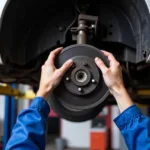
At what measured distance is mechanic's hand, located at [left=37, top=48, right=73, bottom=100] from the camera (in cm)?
77

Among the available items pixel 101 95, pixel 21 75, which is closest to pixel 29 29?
pixel 21 75

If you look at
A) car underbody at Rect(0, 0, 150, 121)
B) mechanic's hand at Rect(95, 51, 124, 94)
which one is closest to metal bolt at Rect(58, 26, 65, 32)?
car underbody at Rect(0, 0, 150, 121)

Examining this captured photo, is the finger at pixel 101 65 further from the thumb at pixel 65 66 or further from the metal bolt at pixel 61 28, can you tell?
the metal bolt at pixel 61 28

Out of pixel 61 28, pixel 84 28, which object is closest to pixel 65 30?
pixel 61 28

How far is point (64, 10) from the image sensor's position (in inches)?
45.6

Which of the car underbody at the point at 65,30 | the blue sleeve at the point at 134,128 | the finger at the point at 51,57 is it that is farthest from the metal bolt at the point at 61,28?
the blue sleeve at the point at 134,128

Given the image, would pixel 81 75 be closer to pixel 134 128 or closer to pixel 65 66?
pixel 65 66

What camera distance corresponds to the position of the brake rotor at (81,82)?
830 mm

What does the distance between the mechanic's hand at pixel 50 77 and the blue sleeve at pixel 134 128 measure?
0.22 metres

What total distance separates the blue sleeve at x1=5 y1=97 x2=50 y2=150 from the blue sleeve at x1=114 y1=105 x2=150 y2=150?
8.1 inches

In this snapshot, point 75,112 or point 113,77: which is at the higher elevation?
point 113,77

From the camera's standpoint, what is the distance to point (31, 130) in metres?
0.67

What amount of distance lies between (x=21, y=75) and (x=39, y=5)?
0.33 m

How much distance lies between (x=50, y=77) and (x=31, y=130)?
0.18 m
